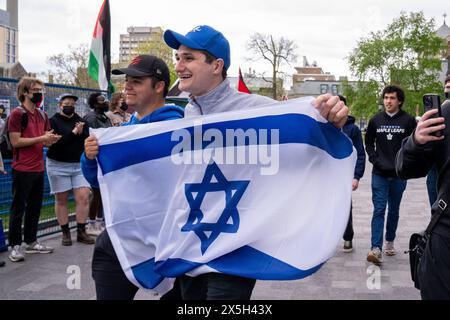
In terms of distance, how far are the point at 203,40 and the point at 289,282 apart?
10.9 ft

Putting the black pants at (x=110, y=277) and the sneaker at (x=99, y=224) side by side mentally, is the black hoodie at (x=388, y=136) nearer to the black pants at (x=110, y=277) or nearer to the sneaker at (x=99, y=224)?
the black pants at (x=110, y=277)

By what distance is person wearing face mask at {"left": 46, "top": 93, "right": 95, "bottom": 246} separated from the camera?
7.19 metres

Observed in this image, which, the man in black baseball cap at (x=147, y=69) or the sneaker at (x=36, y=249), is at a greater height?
the man in black baseball cap at (x=147, y=69)

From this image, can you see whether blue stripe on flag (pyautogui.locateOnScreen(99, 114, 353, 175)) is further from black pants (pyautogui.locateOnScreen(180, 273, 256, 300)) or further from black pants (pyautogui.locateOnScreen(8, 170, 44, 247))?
black pants (pyautogui.locateOnScreen(8, 170, 44, 247))

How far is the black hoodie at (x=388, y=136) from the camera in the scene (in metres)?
6.38

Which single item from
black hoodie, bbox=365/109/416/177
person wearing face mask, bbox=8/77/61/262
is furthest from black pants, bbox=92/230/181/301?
black hoodie, bbox=365/109/416/177

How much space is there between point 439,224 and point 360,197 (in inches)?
416

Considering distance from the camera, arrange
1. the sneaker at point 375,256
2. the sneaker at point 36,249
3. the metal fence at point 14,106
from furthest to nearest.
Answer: the metal fence at point 14,106
the sneaker at point 36,249
the sneaker at point 375,256

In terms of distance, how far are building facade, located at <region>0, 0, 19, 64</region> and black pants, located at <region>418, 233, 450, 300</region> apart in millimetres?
135541

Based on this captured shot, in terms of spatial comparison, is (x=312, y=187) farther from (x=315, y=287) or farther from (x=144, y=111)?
(x=315, y=287)

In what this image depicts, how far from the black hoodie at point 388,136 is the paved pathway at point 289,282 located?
1105 millimetres

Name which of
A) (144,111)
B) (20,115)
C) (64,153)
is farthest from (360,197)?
(144,111)

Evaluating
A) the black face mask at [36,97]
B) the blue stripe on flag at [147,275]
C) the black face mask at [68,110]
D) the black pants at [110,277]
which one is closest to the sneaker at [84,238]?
the black face mask at [68,110]

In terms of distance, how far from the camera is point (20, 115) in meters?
6.30
